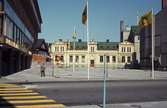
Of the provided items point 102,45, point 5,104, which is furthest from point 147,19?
point 102,45

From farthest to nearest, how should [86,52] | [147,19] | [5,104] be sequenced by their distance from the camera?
[86,52] → [147,19] → [5,104]

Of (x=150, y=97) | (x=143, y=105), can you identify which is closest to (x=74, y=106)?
(x=143, y=105)

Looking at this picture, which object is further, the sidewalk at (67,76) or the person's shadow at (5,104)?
the sidewalk at (67,76)

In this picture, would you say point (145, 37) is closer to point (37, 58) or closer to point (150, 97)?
point (37, 58)

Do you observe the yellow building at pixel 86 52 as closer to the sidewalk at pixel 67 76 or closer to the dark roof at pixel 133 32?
the dark roof at pixel 133 32

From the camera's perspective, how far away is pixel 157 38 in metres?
112

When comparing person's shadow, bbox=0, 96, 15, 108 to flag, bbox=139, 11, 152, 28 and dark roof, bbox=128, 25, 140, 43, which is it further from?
dark roof, bbox=128, 25, 140, 43

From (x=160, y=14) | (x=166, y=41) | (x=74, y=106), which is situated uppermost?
(x=160, y=14)

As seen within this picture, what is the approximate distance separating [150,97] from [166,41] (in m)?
88.6

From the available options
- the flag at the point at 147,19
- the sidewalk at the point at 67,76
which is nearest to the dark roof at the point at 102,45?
the sidewalk at the point at 67,76

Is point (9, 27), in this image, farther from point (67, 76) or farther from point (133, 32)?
point (133, 32)

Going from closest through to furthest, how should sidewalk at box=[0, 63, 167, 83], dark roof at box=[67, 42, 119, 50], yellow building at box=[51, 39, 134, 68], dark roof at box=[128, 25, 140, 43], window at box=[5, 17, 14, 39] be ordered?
1. sidewalk at box=[0, 63, 167, 83]
2. window at box=[5, 17, 14, 39]
3. yellow building at box=[51, 39, 134, 68]
4. dark roof at box=[67, 42, 119, 50]
5. dark roof at box=[128, 25, 140, 43]

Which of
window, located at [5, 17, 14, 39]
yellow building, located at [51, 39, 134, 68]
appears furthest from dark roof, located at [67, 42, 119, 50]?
window, located at [5, 17, 14, 39]

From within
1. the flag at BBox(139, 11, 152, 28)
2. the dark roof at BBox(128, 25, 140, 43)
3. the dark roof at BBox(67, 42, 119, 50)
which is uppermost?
the dark roof at BBox(128, 25, 140, 43)
